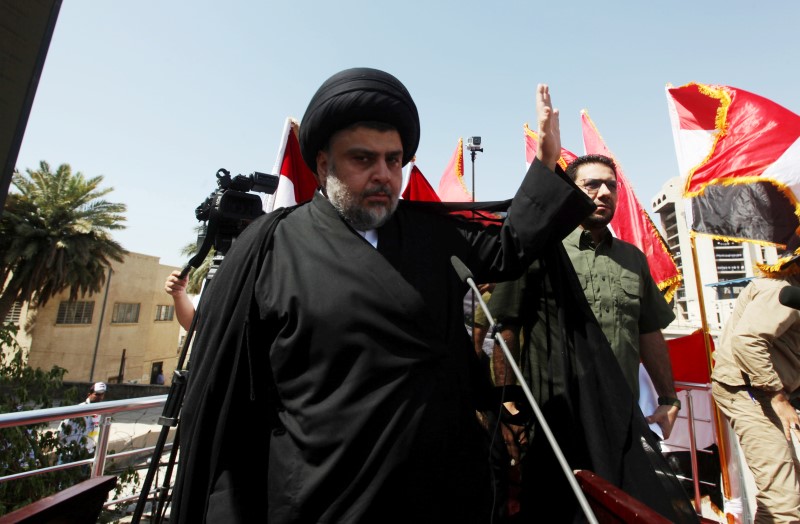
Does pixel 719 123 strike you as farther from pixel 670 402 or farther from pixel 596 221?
pixel 670 402

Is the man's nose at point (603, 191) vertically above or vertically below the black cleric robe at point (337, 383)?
above

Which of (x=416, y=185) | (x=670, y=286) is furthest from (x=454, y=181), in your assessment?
(x=670, y=286)

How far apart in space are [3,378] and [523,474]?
6.70 m

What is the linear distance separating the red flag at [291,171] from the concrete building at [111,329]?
2897 centimetres

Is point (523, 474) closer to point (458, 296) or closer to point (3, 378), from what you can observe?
point (458, 296)

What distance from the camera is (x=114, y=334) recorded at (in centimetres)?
3064

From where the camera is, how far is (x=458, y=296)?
1.59m

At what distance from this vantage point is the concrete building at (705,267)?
41219mm

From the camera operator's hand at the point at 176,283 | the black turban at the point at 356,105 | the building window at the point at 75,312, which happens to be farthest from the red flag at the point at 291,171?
the building window at the point at 75,312

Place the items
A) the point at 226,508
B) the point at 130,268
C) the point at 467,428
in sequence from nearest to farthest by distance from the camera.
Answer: the point at 226,508 < the point at 467,428 < the point at 130,268

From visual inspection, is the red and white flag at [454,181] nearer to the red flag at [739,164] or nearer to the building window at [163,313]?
the red flag at [739,164]

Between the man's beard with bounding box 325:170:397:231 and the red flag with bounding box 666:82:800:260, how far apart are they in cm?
366

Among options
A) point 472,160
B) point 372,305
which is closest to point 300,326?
point 372,305

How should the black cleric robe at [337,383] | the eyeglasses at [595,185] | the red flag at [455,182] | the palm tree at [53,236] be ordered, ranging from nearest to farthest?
the black cleric robe at [337,383] → the eyeglasses at [595,185] → the red flag at [455,182] → the palm tree at [53,236]
